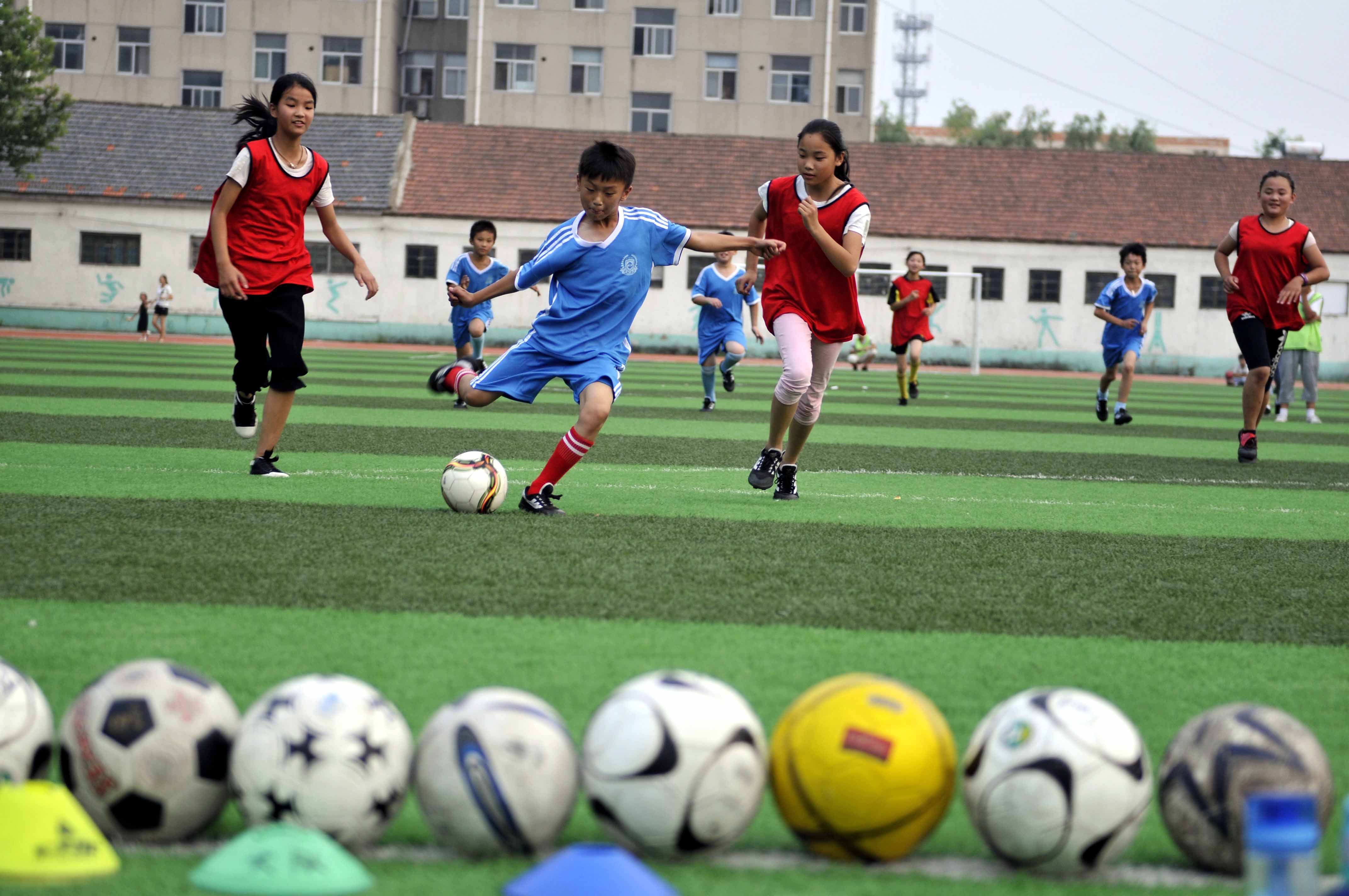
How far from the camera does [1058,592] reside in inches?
229

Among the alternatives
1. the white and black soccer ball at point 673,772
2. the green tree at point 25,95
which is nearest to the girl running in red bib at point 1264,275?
the white and black soccer ball at point 673,772

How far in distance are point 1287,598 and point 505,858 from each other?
4.15 m

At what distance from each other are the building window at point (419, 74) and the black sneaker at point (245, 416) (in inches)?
1935

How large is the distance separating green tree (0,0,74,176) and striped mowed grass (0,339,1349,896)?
3087cm

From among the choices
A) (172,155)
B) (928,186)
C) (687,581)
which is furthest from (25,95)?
(687,581)

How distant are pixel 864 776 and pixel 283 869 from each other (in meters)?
1.06

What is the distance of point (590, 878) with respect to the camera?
2.40 metres

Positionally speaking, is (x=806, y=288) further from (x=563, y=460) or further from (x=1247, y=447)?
(x=1247, y=447)

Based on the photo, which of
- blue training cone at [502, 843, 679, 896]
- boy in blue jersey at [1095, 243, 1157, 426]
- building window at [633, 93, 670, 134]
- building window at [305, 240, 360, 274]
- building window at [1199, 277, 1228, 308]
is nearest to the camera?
blue training cone at [502, 843, 679, 896]

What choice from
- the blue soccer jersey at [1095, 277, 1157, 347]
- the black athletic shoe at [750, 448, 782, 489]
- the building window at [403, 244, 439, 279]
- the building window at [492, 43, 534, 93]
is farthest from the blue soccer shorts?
the building window at [492, 43, 534, 93]

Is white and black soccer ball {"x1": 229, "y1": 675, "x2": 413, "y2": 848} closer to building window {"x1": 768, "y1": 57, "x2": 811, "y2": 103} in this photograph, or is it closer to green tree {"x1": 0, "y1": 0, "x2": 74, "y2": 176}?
green tree {"x1": 0, "y1": 0, "x2": 74, "y2": 176}

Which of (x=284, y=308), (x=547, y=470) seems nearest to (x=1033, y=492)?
(x=547, y=470)

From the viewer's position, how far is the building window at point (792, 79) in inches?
2103

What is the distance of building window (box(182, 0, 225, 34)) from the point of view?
175 feet
